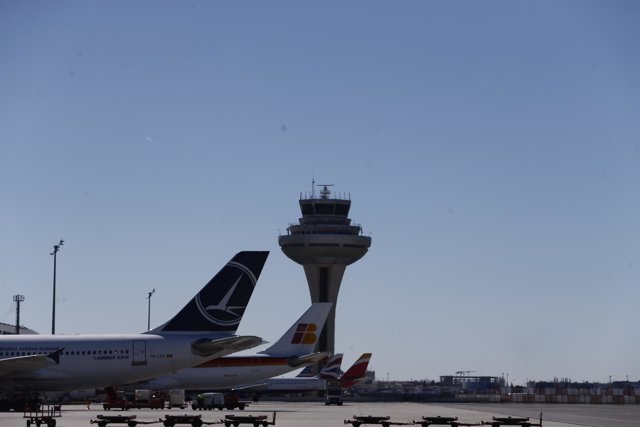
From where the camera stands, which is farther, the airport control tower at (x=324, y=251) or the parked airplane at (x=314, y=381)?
the airport control tower at (x=324, y=251)

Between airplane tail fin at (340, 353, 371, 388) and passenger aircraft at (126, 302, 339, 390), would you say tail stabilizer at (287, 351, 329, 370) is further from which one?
airplane tail fin at (340, 353, 371, 388)

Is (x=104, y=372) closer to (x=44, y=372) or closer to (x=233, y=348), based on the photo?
(x=44, y=372)

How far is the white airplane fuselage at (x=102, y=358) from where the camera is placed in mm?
60062

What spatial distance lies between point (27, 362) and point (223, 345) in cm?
1062

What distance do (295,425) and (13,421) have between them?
527 inches

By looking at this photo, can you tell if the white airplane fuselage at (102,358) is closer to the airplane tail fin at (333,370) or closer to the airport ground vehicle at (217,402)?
the airport ground vehicle at (217,402)

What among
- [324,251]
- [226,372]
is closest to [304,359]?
[226,372]

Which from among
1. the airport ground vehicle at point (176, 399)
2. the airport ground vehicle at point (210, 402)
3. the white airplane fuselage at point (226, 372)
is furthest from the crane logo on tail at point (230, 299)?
the airport ground vehicle at point (176, 399)

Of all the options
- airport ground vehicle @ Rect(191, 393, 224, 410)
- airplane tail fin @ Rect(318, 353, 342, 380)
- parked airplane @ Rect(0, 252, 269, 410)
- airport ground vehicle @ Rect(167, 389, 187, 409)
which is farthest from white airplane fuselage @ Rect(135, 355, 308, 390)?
airplane tail fin @ Rect(318, 353, 342, 380)

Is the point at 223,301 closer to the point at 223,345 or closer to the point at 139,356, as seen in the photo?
the point at 223,345

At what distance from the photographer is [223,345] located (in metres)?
59.8

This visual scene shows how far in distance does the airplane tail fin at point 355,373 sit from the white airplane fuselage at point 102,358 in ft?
178

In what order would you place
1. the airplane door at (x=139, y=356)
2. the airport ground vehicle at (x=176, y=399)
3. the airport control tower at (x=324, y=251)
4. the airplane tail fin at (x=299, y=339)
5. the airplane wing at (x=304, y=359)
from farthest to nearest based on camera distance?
the airport control tower at (x=324, y=251) < the airplane tail fin at (x=299, y=339) < the airplane wing at (x=304, y=359) < the airport ground vehicle at (x=176, y=399) < the airplane door at (x=139, y=356)

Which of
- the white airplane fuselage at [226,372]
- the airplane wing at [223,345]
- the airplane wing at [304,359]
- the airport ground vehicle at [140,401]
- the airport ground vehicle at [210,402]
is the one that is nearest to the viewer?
the airplane wing at [223,345]
